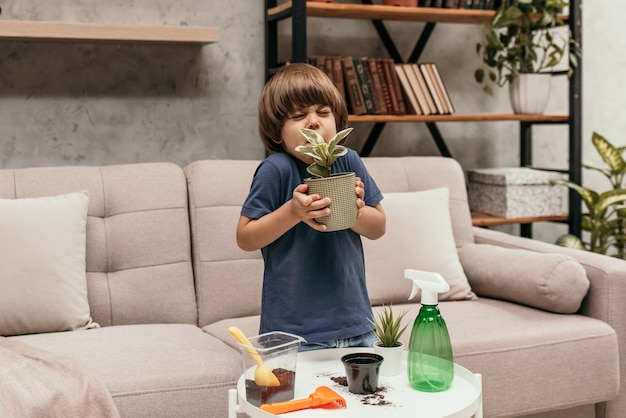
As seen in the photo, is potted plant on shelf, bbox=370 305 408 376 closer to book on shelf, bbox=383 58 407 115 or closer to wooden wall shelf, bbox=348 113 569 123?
wooden wall shelf, bbox=348 113 569 123

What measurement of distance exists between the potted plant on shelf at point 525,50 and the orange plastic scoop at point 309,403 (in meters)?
2.13

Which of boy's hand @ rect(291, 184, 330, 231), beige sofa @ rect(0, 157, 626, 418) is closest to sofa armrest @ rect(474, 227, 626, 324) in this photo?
beige sofa @ rect(0, 157, 626, 418)

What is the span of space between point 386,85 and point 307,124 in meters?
1.49

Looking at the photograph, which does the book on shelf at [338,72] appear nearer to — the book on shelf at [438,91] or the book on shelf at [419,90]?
the book on shelf at [419,90]

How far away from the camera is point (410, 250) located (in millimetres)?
2545

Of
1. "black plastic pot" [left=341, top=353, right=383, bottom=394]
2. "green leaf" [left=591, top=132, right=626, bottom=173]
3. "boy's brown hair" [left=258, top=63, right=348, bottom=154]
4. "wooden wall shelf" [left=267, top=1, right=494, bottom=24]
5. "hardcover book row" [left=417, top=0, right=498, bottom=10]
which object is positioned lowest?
"black plastic pot" [left=341, top=353, right=383, bottom=394]

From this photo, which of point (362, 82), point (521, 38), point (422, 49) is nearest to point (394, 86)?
point (362, 82)

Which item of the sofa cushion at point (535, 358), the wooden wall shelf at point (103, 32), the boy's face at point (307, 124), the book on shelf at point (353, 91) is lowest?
the sofa cushion at point (535, 358)

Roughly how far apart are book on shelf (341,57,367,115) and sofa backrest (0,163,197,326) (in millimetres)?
818

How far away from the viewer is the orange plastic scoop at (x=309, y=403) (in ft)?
4.43

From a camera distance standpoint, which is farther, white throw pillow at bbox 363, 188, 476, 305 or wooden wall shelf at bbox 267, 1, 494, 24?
wooden wall shelf at bbox 267, 1, 494, 24

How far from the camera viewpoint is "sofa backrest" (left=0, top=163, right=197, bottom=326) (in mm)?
2342

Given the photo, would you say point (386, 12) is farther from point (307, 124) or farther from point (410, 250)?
point (307, 124)

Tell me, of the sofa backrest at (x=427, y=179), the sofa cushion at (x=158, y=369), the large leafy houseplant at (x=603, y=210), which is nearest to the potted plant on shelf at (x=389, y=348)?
the sofa cushion at (x=158, y=369)
